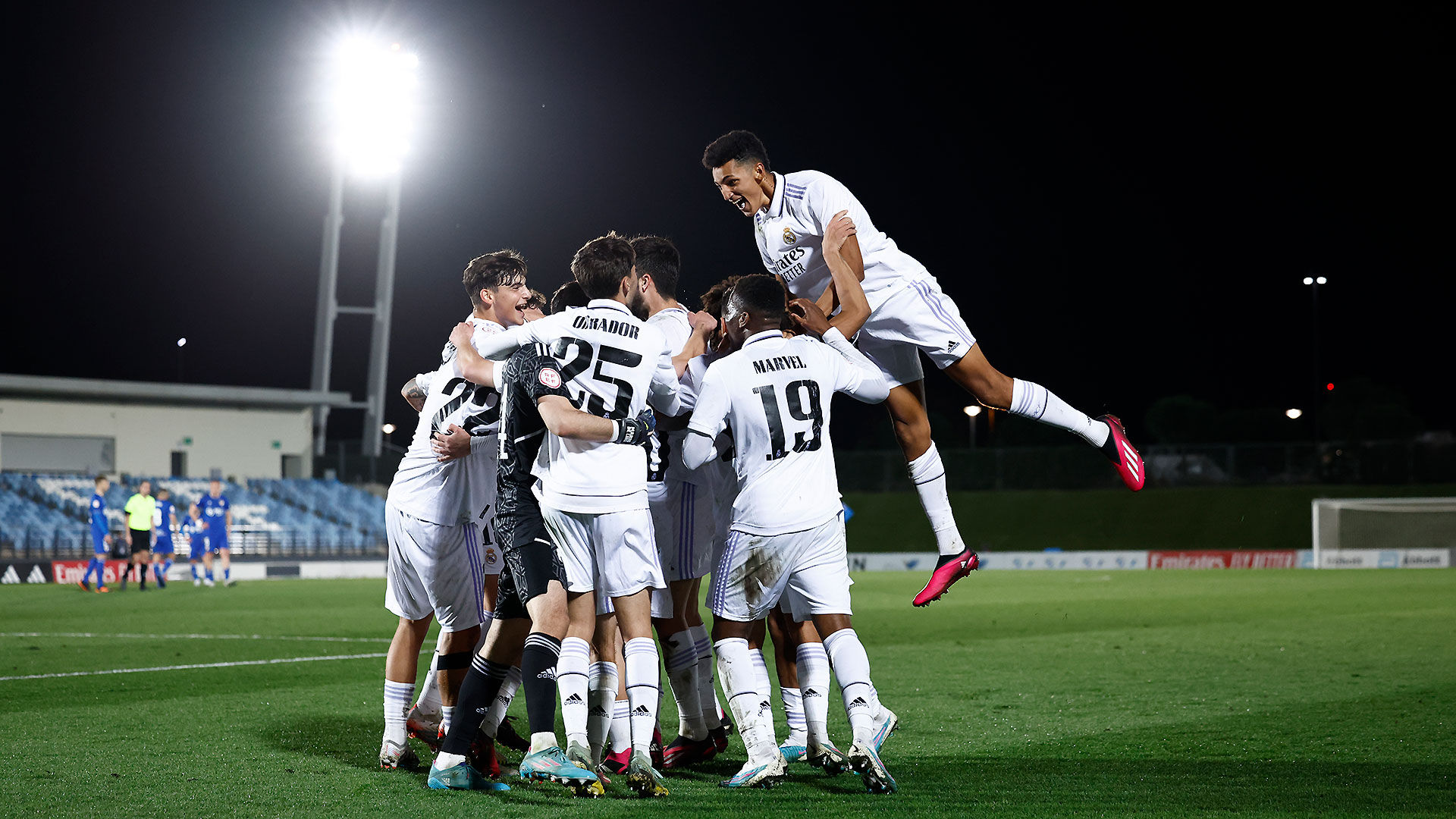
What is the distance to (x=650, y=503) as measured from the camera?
6379mm

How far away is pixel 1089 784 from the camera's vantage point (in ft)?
17.5

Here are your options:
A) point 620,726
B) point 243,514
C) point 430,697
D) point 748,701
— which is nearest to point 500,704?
point 620,726

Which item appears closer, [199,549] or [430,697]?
[430,697]

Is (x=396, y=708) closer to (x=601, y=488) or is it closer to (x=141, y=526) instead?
(x=601, y=488)

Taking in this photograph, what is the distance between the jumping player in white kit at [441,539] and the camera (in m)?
6.02

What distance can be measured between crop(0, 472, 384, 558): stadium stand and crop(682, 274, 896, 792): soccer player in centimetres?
2642

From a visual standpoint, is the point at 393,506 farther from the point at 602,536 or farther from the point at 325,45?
the point at 325,45

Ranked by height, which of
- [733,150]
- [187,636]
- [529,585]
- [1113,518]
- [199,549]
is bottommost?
[187,636]

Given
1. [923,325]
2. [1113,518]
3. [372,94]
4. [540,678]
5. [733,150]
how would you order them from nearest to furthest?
[540,678]
[733,150]
[923,325]
[372,94]
[1113,518]

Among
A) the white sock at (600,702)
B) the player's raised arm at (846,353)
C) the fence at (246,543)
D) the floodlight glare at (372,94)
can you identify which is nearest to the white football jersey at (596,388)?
the player's raised arm at (846,353)

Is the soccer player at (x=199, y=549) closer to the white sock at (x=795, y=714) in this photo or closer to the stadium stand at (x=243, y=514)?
the stadium stand at (x=243, y=514)

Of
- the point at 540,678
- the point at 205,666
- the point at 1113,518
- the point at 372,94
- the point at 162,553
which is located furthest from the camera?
the point at 1113,518

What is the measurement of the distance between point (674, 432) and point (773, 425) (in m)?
0.99

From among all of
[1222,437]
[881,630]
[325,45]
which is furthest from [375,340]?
[1222,437]
